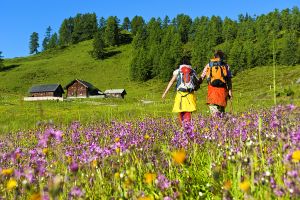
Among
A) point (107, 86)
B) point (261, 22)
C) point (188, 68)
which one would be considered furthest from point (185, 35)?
point (188, 68)

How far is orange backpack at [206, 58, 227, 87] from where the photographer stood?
10.8 meters

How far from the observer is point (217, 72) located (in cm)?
1090

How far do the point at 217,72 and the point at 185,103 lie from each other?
117cm

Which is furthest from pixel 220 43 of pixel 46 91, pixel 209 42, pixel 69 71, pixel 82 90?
pixel 46 91

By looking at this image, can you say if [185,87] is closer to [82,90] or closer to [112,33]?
[82,90]

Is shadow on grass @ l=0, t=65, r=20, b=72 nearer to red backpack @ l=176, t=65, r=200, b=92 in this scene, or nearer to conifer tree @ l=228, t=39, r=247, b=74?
conifer tree @ l=228, t=39, r=247, b=74

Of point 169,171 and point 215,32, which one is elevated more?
point 215,32

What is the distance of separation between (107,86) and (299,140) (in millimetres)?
132311

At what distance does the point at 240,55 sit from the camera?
134875 mm

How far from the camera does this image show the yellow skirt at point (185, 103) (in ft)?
36.4

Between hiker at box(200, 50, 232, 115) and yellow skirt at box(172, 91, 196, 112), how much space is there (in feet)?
1.46

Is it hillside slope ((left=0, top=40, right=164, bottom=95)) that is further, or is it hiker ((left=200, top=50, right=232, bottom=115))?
hillside slope ((left=0, top=40, right=164, bottom=95))

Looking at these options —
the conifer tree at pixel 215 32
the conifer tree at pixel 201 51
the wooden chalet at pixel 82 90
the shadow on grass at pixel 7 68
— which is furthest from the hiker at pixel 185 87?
the shadow on grass at pixel 7 68

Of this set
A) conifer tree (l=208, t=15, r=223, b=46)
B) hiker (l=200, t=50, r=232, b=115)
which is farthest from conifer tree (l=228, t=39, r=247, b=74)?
hiker (l=200, t=50, r=232, b=115)
